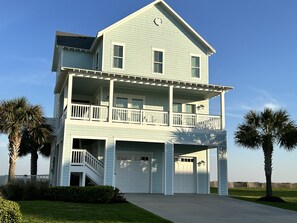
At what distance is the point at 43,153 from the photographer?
32.6 meters

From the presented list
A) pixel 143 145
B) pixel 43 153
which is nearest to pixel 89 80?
pixel 143 145

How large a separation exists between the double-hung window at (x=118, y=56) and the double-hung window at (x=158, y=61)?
7.60ft

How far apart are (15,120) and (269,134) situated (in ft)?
50.3

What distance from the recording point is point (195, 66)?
26172 mm

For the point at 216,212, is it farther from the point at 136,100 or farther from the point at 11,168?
the point at 11,168

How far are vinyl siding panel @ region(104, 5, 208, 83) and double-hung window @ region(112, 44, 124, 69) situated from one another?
272mm

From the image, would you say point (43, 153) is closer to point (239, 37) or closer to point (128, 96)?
point (128, 96)

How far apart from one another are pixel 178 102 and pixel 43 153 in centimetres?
1393

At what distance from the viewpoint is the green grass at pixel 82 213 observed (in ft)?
38.9

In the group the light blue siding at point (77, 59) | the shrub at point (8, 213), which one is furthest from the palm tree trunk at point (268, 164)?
the shrub at point (8, 213)

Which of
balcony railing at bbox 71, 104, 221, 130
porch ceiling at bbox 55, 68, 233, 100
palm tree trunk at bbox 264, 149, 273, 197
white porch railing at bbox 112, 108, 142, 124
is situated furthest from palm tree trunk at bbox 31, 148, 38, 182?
palm tree trunk at bbox 264, 149, 273, 197

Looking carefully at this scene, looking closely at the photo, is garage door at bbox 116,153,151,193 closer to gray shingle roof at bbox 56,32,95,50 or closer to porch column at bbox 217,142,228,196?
porch column at bbox 217,142,228,196

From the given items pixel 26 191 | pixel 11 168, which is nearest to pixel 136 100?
pixel 11 168

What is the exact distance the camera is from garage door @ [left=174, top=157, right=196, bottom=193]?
24750 millimetres
